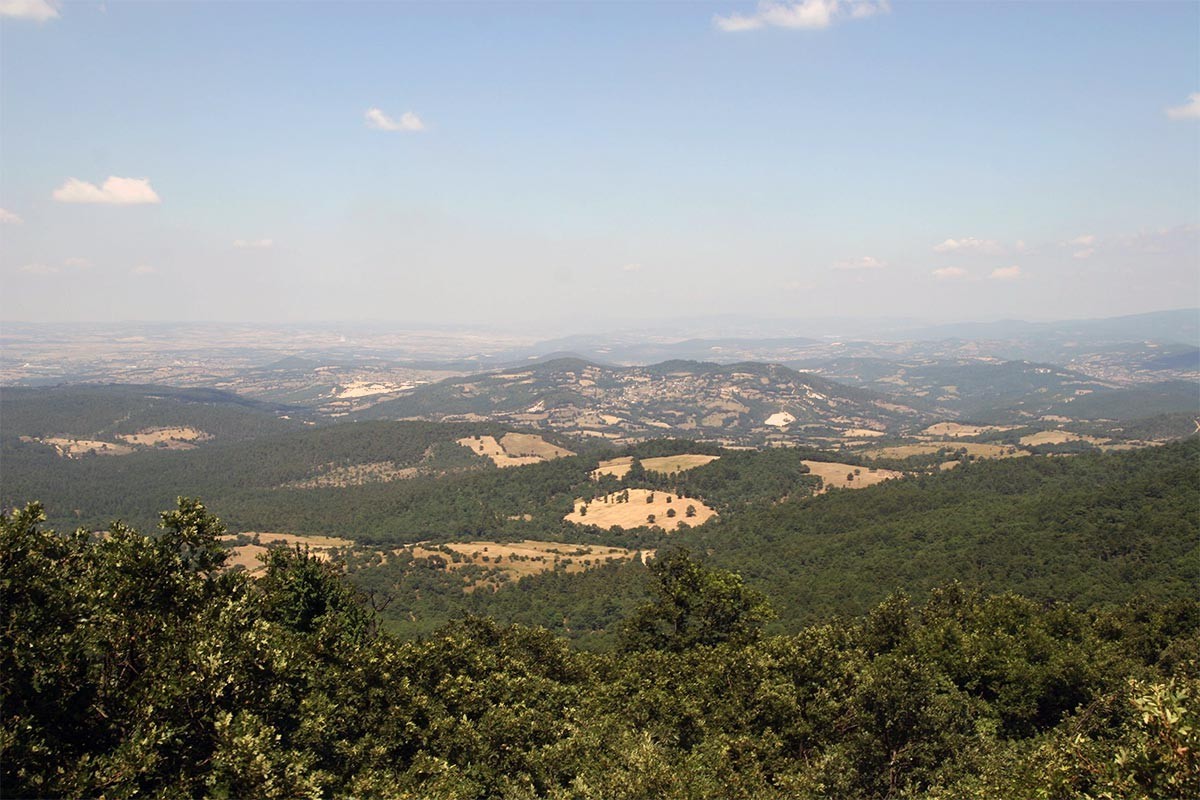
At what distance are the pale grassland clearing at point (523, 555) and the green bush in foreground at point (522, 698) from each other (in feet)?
330

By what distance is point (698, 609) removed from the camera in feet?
176

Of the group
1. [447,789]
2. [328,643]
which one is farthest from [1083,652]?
[328,643]

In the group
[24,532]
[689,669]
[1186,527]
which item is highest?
[24,532]

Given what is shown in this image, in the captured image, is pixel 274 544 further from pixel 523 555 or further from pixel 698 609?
pixel 698 609

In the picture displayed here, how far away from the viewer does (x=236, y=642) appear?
2056 cm

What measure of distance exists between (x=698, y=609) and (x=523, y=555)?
113m

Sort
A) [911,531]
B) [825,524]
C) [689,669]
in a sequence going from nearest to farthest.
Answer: [689,669] → [911,531] → [825,524]

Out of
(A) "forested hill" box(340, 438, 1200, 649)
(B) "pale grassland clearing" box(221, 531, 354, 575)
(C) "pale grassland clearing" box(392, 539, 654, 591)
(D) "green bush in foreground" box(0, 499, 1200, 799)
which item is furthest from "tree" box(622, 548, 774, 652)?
(B) "pale grassland clearing" box(221, 531, 354, 575)

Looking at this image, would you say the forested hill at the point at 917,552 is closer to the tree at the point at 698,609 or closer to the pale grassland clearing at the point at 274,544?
the pale grassland clearing at the point at 274,544

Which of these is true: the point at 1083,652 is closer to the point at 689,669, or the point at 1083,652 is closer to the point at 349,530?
the point at 689,669

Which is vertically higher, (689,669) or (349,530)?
(689,669)

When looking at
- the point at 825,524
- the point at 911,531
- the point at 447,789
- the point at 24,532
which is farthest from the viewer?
the point at 825,524

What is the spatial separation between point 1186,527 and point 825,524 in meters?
69.9

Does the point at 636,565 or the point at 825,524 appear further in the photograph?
the point at 825,524
